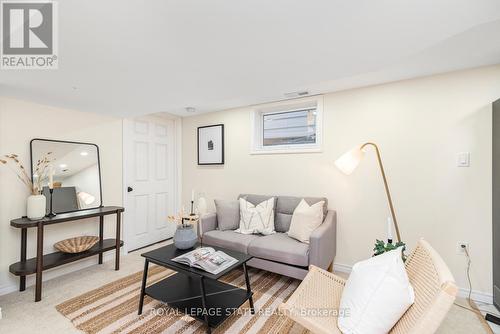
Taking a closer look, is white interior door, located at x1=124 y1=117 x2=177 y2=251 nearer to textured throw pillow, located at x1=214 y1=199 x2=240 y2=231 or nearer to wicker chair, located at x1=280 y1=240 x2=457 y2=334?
textured throw pillow, located at x1=214 y1=199 x2=240 y2=231

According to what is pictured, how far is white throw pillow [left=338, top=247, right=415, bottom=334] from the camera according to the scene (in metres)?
1.11

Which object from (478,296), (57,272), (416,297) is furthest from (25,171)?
(478,296)

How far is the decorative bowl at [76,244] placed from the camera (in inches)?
96.7

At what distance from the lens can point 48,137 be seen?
2.57 m

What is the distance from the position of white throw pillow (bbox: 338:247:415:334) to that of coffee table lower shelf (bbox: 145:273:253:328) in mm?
892

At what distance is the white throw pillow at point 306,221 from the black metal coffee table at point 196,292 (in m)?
0.73

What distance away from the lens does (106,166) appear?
3.10 m

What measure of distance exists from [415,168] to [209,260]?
2237 mm

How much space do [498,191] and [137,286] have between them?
3455mm

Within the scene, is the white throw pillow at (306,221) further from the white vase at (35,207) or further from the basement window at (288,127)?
the white vase at (35,207)

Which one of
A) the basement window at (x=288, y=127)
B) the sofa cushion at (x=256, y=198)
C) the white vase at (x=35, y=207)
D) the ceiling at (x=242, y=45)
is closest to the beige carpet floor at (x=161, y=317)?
the white vase at (x=35, y=207)

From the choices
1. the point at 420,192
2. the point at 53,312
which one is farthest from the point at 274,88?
the point at 53,312

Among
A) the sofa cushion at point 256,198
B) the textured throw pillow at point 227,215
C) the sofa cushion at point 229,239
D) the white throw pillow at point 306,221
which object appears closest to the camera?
the white throw pillow at point 306,221

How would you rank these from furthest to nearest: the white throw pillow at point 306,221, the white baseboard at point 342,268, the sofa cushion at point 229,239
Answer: the white baseboard at point 342,268 < the sofa cushion at point 229,239 < the white throw pillow at point 306,221
